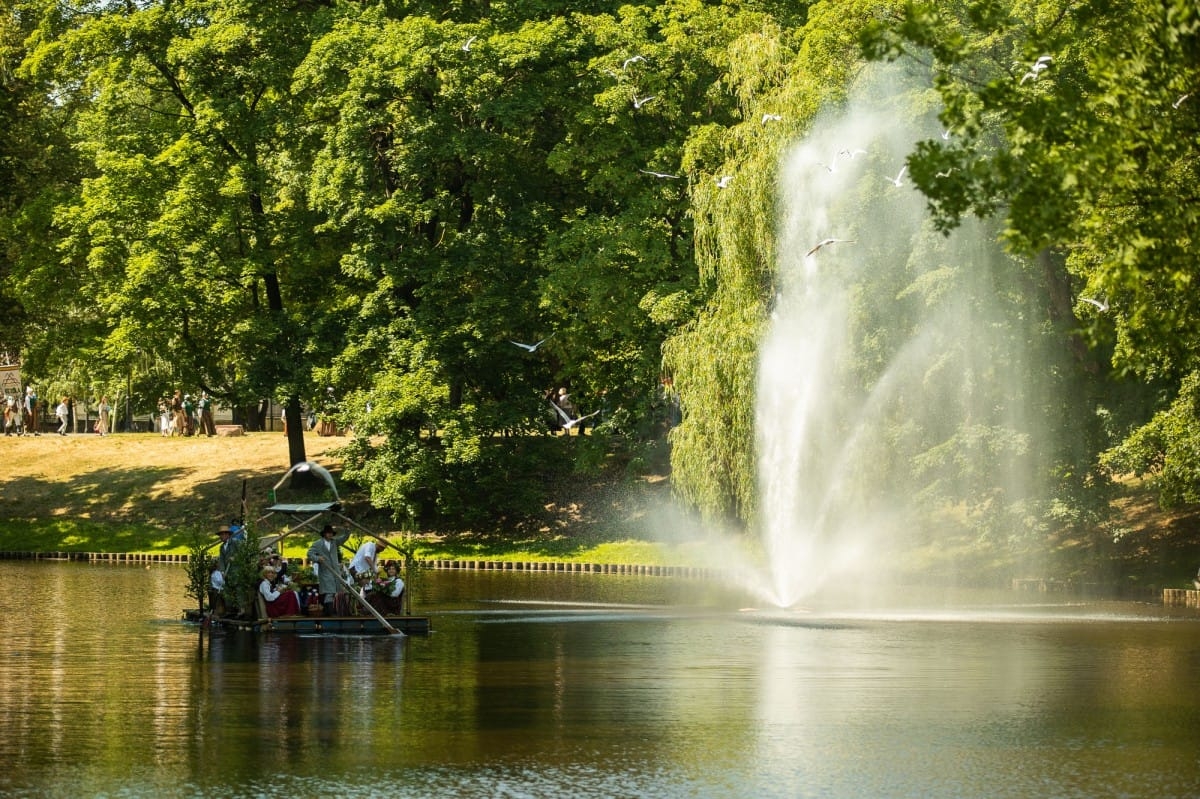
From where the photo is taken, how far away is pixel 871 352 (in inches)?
1882

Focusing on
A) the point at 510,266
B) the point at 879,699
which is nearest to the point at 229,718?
the point at 879,699

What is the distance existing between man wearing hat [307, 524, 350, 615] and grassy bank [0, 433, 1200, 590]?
55.6 ft

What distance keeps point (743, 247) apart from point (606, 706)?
2650 centimetres

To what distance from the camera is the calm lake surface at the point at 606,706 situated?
17.7 metres

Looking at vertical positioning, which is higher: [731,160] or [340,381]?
[731,160]

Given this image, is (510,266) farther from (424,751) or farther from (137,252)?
(424,751)

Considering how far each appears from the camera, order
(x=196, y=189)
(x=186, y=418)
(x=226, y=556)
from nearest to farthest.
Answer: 1. (x=226, y=556)
2. (x=196, y=189)
3. (x=186, y=418)

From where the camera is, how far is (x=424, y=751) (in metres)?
19.1

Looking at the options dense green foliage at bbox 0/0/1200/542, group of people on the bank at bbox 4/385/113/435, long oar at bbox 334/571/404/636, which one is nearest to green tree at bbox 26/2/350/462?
dense green foliage at bbox 0/0/1200/542

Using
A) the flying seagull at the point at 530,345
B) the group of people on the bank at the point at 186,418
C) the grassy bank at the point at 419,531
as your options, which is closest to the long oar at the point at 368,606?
the grassy bank at the point at 419,531

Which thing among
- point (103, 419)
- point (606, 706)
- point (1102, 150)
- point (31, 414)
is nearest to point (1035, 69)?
point (1102, 150)

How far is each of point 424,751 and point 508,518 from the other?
42.6m

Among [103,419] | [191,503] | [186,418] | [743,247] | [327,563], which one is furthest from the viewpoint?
[103,419]

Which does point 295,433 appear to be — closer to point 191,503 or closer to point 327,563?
point 191,503
